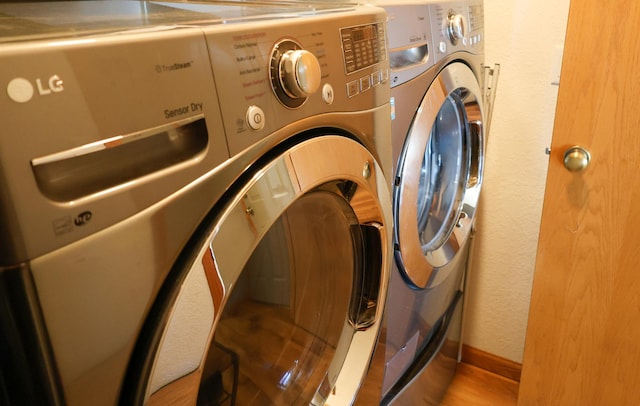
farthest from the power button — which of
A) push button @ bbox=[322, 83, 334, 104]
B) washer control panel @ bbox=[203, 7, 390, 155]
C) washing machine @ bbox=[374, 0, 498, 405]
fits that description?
washing machine @ bbox=[374, 0, 498, 405]

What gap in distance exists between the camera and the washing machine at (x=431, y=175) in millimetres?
942

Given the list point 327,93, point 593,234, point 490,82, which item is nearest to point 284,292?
point 327,93

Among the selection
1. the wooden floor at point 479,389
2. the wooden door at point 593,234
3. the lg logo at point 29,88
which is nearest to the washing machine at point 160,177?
the lg logo at point 29,88

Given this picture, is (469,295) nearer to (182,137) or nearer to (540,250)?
(540,250)

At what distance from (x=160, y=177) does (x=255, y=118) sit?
13 cm

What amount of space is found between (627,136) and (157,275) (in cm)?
102

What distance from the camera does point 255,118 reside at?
0.52m

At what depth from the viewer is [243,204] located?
51 cm

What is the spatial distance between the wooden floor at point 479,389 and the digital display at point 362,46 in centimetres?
126

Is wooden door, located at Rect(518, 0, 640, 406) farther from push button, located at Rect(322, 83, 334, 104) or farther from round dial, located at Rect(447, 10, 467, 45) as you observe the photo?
push button, located at Rect(322, 83, 334, 104)

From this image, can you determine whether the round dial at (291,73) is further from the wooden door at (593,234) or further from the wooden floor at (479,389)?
the wooden floor at (479,389)

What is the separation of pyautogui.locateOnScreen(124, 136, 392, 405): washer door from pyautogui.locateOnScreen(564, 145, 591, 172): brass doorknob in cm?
54

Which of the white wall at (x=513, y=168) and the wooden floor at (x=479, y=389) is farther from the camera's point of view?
the wooden floor at (x=479, y=389)

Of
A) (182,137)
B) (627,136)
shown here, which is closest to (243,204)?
(182,137)
